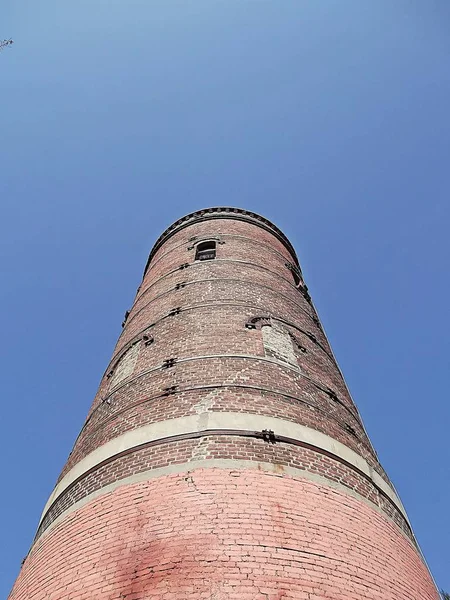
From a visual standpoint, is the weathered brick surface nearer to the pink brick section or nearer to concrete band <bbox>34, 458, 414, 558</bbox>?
concrete band <bbox>34, 458, 414, 558</bbox>

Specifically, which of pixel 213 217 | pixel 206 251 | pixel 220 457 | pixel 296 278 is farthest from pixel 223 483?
pixel 213 217

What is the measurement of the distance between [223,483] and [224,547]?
875 mm

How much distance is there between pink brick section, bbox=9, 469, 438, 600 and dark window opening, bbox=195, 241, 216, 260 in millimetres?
7881

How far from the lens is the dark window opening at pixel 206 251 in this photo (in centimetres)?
1318

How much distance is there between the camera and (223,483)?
567 cm

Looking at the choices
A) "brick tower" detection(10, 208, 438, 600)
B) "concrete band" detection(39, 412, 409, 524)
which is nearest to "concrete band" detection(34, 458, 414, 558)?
"brick tower" detection(10, 208, 438, 600)

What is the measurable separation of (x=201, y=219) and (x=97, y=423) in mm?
8804

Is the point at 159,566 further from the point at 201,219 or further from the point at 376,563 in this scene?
the point at 201,219

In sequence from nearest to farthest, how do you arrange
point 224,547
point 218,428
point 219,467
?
point 224,547 < point 219,467 < point 218,428

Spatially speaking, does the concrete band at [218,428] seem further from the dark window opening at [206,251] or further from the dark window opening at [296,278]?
the dark window opening at [296,278]

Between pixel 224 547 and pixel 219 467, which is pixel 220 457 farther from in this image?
pixel 224 547

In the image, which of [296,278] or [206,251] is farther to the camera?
[296,278]

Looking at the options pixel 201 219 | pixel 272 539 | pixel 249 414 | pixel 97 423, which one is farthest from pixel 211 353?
pixel 201 219

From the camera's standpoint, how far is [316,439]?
6.90 metres
